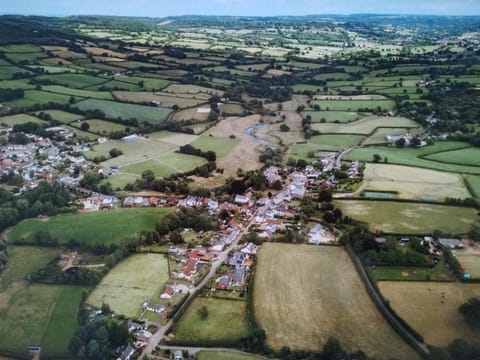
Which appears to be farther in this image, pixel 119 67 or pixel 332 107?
pixel 119 67

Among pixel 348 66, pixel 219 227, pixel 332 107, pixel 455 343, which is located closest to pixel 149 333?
pixel 219 227

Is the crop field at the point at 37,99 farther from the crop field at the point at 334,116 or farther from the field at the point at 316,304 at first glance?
the field at the point at 316,304

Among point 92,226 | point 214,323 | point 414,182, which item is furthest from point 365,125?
point 214,323

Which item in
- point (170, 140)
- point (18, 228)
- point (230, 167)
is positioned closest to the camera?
point (18, 228)

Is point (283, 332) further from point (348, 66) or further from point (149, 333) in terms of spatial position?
point (348, 66)

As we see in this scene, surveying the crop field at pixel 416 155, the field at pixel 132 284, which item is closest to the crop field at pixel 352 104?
the crop field at pixel 416 155

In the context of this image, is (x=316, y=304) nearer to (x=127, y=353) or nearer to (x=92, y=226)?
(x=127, y=353)

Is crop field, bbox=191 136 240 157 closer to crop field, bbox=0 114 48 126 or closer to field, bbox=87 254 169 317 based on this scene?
crop field, bbox=0 114 48 126
